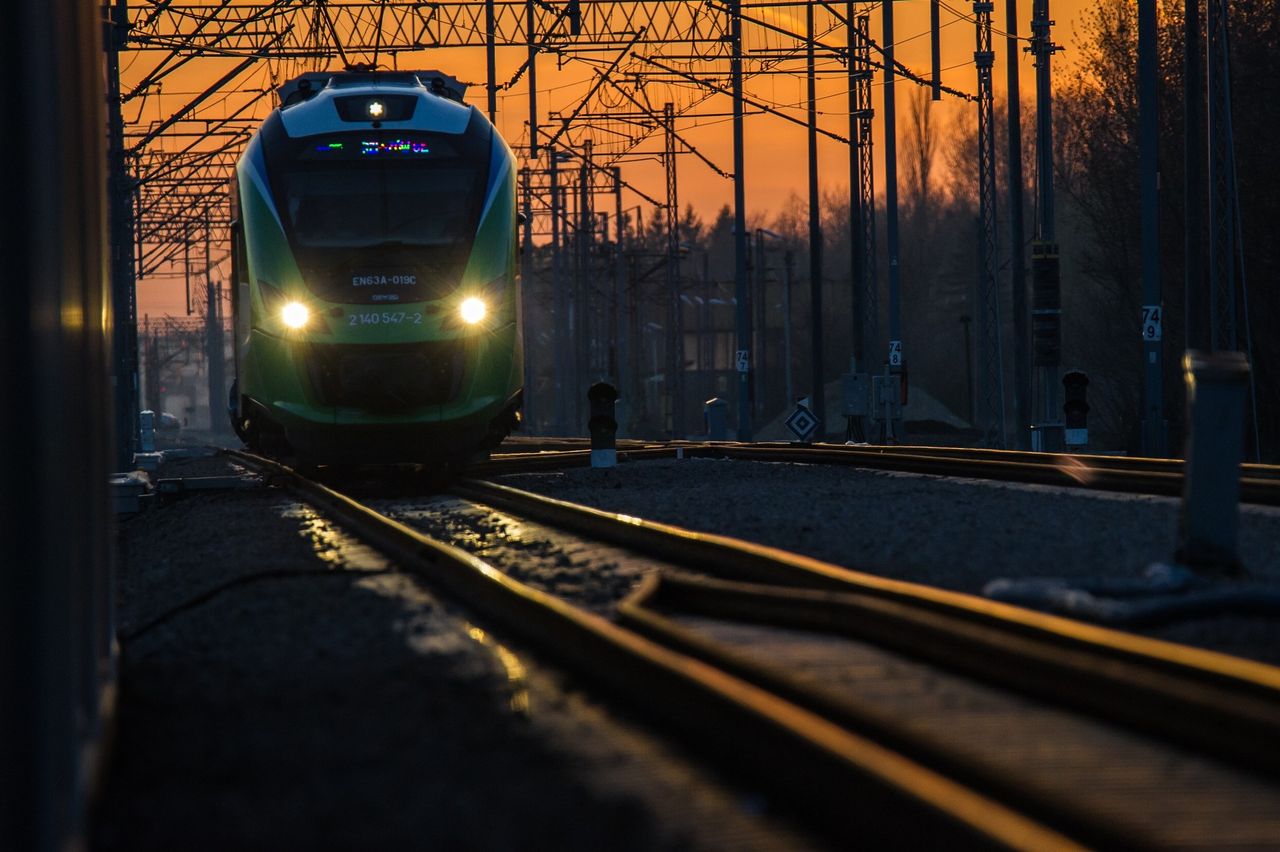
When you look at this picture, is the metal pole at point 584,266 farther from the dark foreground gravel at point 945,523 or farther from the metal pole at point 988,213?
the dark foreground gravel at point 945,523

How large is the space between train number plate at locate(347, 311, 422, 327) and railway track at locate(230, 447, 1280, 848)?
330 inches

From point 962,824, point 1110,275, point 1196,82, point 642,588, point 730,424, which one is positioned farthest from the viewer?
point 730,424

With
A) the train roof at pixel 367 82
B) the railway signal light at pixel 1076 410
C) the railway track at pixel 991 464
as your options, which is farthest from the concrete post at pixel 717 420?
the train roof at pixel 367 82

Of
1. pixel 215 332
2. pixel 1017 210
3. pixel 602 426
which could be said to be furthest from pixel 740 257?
pixel 215 332

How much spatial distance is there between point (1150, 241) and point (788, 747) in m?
19.7

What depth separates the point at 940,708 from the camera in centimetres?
496

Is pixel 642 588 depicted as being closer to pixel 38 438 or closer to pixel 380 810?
pixel 380 810

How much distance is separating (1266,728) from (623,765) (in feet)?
5.16

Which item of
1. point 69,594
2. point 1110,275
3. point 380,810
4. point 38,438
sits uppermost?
point 1110,275

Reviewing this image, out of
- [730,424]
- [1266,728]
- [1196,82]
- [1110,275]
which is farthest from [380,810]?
[730,424]

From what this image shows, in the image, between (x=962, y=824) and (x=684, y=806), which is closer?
(x=962, y=824)

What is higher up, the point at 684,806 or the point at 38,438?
the point at 38,438

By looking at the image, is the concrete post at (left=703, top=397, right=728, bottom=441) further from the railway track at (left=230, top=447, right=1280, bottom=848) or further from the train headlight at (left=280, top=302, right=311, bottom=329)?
the railway track at (left=230, top=447, right=1280, bottom=848)

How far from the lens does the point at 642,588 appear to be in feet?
24.2
